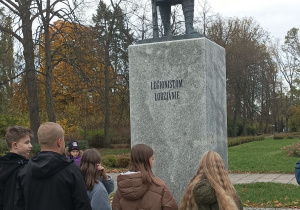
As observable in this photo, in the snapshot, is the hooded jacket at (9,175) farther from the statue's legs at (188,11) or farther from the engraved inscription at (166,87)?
the statue's legs at (188,11)

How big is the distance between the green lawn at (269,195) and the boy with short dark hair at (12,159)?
5277mm

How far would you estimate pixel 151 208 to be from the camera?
351 centimetres

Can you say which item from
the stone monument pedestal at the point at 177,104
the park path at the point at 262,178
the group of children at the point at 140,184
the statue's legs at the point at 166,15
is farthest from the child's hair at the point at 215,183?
the park path at the point at 262,178

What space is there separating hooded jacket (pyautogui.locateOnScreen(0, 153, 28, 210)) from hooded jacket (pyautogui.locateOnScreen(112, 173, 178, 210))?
1.02m

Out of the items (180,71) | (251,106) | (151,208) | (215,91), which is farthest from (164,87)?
(251,106)

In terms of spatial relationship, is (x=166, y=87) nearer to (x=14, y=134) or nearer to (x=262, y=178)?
(x=14, y=134)

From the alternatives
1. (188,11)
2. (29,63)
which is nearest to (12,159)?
(188,11)

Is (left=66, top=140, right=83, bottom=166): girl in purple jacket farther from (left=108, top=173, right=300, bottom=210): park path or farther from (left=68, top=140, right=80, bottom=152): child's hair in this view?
(left=108, top=173, right=300, bottom=210): park path

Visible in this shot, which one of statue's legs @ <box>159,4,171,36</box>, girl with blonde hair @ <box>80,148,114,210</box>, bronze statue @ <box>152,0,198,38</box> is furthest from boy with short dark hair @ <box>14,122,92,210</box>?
statue's legs @ <box>159,4,171,36</box>

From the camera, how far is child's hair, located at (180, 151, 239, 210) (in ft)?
10.5

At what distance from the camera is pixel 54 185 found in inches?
128

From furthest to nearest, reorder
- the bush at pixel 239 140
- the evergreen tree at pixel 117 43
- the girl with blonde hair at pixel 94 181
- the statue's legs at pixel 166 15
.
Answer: the bush at pixel 239 140 → the evergreen tree at pixel 117 43 → the statue's legs at pixel 166 15 → the girl with blonde hair at pixel 94 181

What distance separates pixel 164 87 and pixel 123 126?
29.3 m

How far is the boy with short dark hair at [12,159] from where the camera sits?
3936 millimetres
